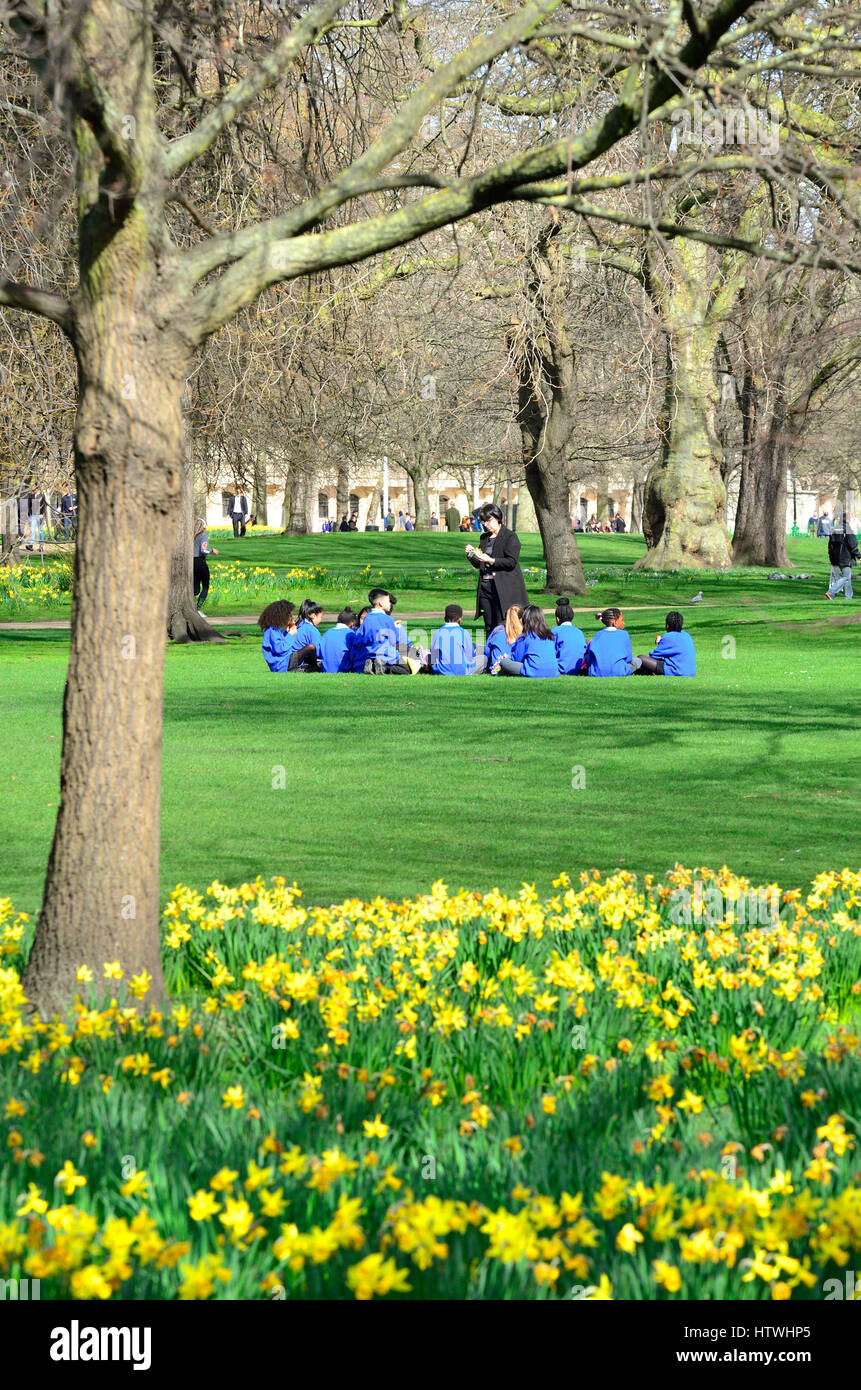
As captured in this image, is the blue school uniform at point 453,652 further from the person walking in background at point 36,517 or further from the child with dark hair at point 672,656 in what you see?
the person walking in background at point 36,517

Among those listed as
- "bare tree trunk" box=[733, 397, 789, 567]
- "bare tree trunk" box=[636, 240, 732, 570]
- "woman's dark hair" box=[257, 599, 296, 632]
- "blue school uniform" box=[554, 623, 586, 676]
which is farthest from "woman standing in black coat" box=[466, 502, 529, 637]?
"bare tree trunk" box=[733, 397, 789, 567]

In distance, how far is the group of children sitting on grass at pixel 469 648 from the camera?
1658cm

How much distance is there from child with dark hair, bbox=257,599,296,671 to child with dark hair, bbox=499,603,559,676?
2.58 m

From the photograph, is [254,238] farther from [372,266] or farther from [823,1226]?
[372,266]

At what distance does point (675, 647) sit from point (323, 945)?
11.5m

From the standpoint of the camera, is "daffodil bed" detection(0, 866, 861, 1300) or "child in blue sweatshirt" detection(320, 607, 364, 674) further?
"child in blue sweatshirt" detection(320, 607, 364, 674)

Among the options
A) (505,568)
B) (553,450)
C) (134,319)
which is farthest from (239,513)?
(134,319)

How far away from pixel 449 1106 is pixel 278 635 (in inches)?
542

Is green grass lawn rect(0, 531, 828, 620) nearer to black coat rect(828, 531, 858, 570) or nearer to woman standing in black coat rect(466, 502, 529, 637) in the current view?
black coat rect(828, 531, 858, 570)

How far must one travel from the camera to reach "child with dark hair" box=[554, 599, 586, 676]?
55.9 ft

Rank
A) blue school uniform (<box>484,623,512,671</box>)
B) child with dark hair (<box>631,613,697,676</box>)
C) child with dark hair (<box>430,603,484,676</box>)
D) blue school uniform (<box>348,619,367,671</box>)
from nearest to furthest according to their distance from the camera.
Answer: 1. child with dark hair (<box>631,613,697,676</box>)
2. child with dark hair (<box>430,603,484,676</box>)
3. blue school uniform (<box>484,623,512,671</box>)
4. blue school uniform (<box>348,619,367,671</box>)

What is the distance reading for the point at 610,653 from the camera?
53.9 feet

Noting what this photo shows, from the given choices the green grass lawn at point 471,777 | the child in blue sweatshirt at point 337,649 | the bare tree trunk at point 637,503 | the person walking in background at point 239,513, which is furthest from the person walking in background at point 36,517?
the bare tree trunk at point 637,503
